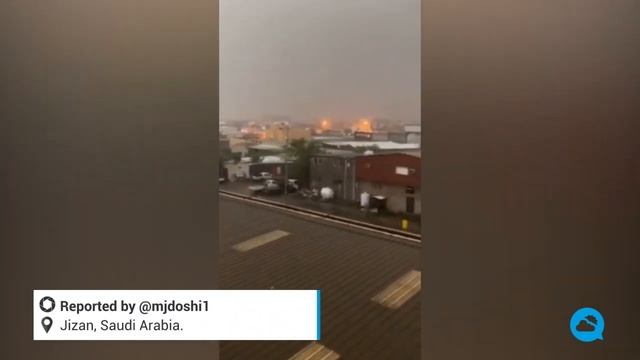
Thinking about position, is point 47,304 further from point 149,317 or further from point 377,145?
point 377,145

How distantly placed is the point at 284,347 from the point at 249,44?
3.63 feet

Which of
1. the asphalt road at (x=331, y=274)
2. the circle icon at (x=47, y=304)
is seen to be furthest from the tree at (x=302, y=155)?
the circle icon at (x=47, y=304)

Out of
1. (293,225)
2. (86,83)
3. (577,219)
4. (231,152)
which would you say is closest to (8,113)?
(86,83)

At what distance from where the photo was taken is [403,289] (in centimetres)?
133

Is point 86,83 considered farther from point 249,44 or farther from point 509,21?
point 509,21

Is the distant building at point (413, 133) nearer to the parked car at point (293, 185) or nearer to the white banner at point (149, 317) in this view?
the parked car at point (293, 185)

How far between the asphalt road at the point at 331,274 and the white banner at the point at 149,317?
0.05 metres

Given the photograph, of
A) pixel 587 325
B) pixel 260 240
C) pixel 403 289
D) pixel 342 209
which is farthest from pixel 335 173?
pixel 587 325

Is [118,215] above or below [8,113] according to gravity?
below

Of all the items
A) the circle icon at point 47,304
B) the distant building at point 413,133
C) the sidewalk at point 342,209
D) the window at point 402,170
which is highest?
the distant building at point 413,133

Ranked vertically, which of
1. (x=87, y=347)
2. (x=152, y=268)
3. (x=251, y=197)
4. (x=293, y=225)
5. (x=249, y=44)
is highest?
(x=249, y=44)

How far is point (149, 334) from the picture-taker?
4.34ft

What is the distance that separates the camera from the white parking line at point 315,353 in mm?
1315

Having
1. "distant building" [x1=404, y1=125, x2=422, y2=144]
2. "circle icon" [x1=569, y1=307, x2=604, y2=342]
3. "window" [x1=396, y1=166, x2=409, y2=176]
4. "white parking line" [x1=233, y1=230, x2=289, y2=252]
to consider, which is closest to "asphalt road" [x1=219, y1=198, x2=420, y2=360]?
"white parking line" [x1=233, y1=230, x2=289, y2=252]
